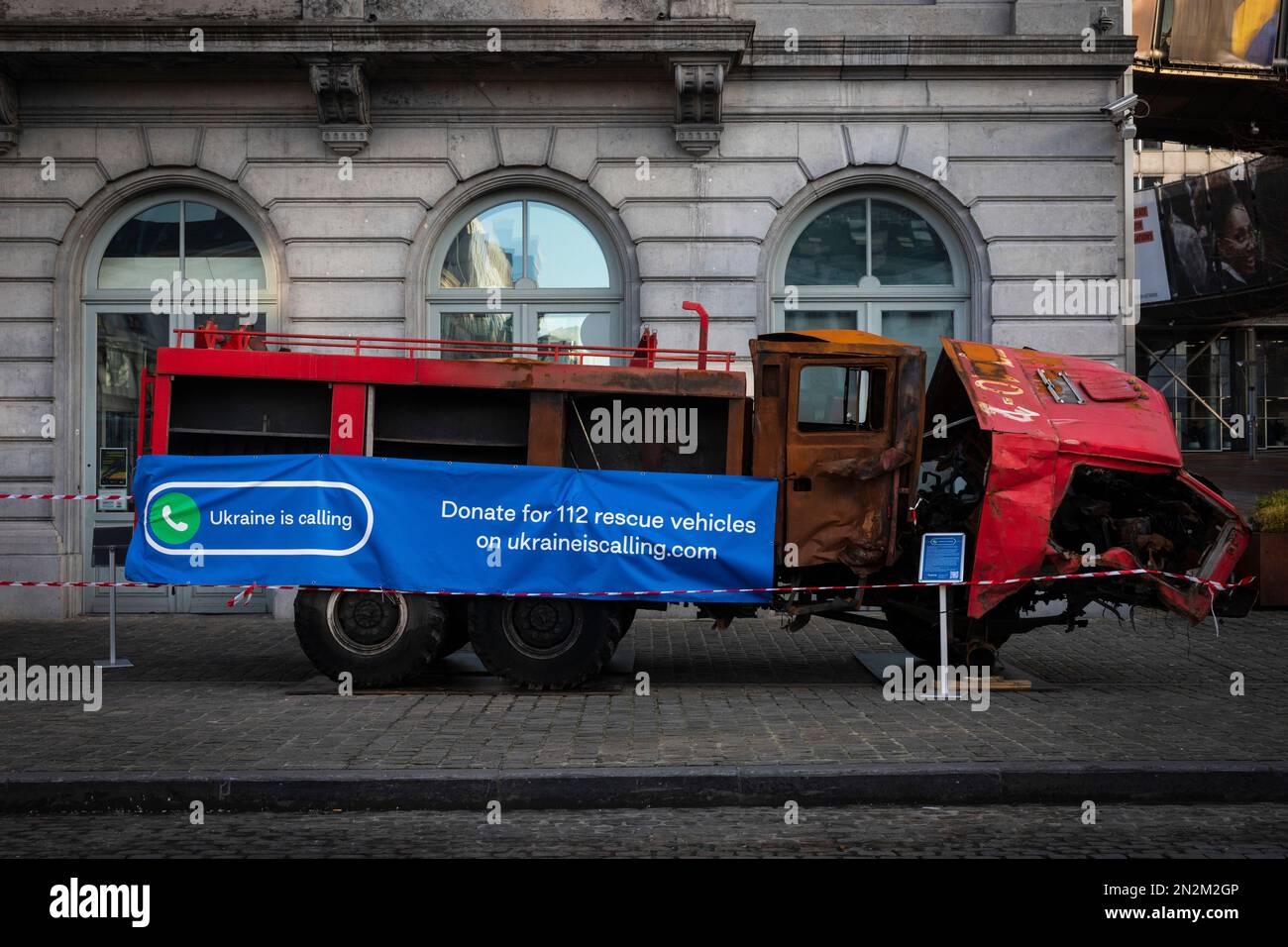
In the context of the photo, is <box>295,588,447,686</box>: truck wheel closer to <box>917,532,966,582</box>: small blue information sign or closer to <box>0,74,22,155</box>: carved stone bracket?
<box>917,532,966,582</box>: small blue information sign

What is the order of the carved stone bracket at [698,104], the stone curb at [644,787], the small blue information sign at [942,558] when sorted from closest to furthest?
the stone curb at [644,787], the small blue information sign at [942,558], the carved stone bracket at [698,104]

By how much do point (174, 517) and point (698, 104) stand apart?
7859mm

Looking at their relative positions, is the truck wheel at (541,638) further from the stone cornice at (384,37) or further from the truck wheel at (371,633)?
the stone cornice at (384,37)

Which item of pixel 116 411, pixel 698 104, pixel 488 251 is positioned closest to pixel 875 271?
pixel 698 104

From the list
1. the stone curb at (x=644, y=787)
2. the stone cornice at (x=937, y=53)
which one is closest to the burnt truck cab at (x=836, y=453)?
the stone curb at (x=644, y=787)

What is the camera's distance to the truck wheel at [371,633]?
9.20m

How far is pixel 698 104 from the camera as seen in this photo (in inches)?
550

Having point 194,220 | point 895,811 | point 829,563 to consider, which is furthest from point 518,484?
point 194,220

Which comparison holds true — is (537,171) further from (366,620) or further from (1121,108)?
(366,620)

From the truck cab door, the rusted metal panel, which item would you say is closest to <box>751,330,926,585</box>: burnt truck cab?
the truck cab door

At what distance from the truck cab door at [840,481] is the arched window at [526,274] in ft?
19.0

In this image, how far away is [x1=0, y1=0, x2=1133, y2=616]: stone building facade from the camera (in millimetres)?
14242

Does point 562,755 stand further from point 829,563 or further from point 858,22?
point 858,22
